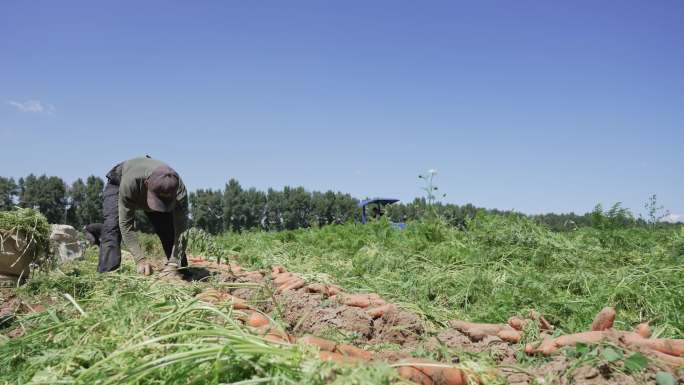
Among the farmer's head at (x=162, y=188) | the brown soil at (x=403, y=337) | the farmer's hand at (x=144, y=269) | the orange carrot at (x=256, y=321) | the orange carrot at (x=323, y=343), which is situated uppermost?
the farmer's head at (x=162, y=188)

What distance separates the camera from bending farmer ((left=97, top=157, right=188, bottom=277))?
15.8 ft

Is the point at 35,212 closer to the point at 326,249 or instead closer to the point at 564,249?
the point at 326,249

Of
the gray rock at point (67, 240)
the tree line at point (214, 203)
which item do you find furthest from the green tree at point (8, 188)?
the gray rock at point (67, 240)

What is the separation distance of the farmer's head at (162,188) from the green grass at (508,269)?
165 cm

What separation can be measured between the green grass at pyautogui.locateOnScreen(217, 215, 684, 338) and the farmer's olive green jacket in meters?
1.46

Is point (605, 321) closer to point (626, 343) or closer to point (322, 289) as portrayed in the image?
point (626, 343)

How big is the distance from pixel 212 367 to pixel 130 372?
25cm

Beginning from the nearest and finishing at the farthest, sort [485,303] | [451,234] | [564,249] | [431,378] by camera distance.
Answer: [431,378]
[485,303]
[564,249]
[451,234]

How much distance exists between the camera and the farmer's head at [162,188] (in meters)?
4.77

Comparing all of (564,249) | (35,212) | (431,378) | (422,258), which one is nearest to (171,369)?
(431,378)

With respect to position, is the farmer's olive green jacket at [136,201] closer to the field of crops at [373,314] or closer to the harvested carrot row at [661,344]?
the field of crops at [373,314]

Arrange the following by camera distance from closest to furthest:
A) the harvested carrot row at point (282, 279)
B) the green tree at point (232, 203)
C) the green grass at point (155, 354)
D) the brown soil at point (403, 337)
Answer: the green grass at point (155, 354) < the brown soil at point (403, 337) < the harvested carrot row at point (282, 279) < the green tree at point (232, 203)

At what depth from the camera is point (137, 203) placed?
17.1 ft

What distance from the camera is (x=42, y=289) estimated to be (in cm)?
365
